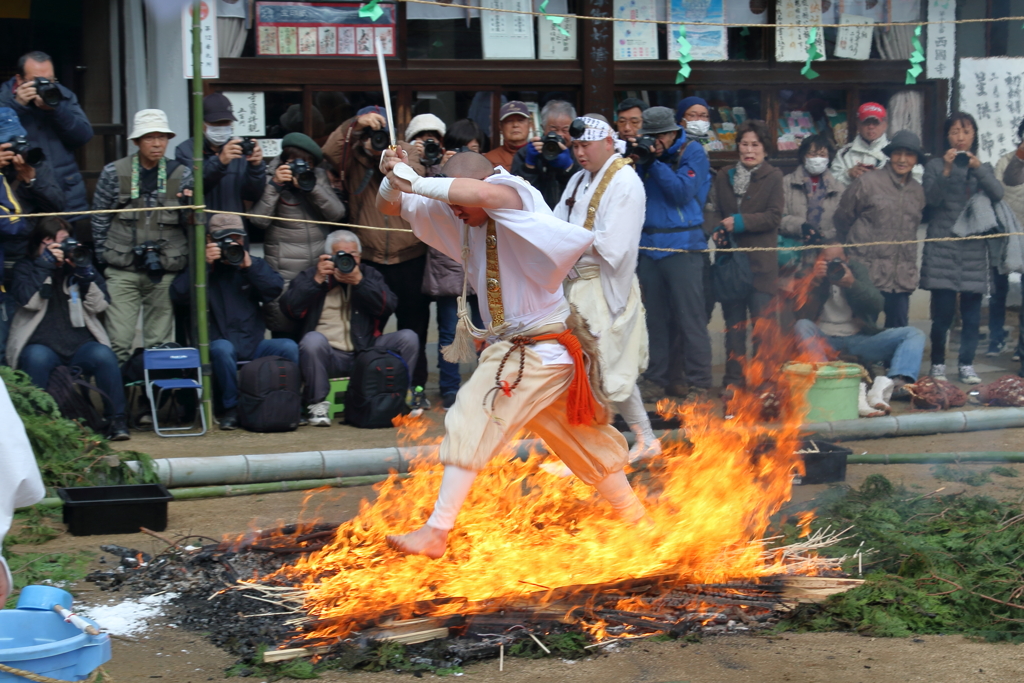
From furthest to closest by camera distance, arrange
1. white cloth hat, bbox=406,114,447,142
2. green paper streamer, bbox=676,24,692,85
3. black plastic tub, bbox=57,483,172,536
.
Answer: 1. green paper streamer, bbox=676,24,692,85
2. white cloth hat, bbox=406,114,447,142
3. black plastic tub, bbox=57,483,172,536

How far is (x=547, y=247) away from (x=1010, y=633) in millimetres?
2270

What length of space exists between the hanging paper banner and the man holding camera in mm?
4426

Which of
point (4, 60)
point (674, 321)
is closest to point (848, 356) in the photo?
point (674, 321)

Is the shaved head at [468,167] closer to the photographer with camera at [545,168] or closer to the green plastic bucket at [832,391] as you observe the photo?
the photographer with camera at [545,168]

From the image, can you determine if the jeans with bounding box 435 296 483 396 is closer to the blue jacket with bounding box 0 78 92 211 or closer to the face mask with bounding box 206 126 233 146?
the face mask with bounding box 206 126 233 146

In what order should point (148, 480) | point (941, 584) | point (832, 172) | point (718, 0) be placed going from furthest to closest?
point (718, 0), point (832, 172), point (148, 480), point (941, 584)

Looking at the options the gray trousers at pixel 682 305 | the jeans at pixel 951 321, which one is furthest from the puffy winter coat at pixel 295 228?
the jeans at pixel 951 321

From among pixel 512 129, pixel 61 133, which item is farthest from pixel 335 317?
pixel 61 133

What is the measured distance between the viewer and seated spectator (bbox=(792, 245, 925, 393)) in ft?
28.1

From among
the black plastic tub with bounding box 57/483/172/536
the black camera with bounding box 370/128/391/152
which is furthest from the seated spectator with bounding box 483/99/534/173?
the black plastic tub with bounding box 57/483/172/536

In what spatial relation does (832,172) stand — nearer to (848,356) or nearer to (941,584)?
(848,356)

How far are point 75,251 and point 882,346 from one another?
19.0ft

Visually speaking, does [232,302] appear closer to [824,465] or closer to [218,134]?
[218,134]

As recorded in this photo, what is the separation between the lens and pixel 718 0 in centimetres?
977
